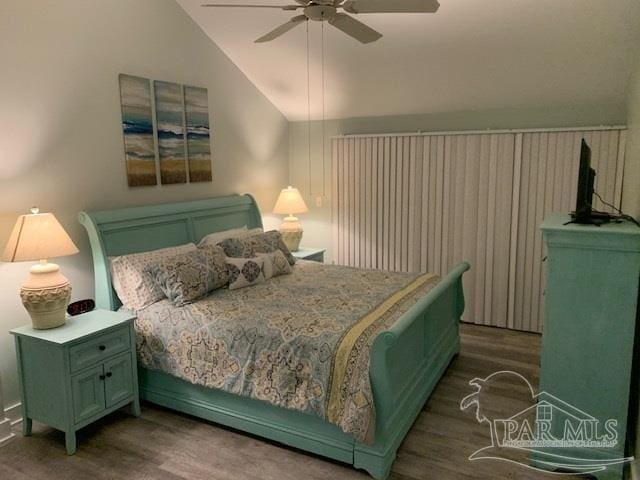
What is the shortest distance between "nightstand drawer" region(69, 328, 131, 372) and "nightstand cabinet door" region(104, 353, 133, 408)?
61 millimetres

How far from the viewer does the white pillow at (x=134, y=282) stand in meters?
3.26

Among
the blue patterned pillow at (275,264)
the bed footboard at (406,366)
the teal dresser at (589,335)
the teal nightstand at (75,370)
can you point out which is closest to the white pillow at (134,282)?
the teal nightstand at (75,370)

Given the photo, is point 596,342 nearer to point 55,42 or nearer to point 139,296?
point 139,296

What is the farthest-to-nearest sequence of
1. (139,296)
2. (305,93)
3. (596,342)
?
(305,93) → (139,296) → (596,342)

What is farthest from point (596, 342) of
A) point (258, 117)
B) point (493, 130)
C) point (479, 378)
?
point (258, 117)

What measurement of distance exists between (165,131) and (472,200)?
287 centimetres

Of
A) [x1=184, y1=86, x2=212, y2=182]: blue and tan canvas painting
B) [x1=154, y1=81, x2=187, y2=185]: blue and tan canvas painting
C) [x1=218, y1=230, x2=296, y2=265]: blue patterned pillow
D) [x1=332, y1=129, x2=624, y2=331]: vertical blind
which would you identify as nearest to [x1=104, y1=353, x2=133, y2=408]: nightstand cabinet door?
[x1=218, y1=230, x2=296, y2=265]: blue patterned pillow

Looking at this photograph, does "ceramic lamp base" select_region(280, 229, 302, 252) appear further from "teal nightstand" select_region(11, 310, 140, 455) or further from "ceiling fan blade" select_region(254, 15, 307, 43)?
"ceiling fan blade" select_region(254, 15, 307, 43)

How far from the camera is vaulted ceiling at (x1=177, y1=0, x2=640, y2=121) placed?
3.37 metres

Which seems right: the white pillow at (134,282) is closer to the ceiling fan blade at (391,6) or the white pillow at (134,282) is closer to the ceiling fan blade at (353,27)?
the ceiling fan blade at (353,27)

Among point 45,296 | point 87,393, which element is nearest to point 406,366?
point 87,393

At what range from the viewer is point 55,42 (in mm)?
3127

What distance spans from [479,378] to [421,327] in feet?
2.86

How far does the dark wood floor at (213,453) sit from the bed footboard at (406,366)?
0.12 meters
